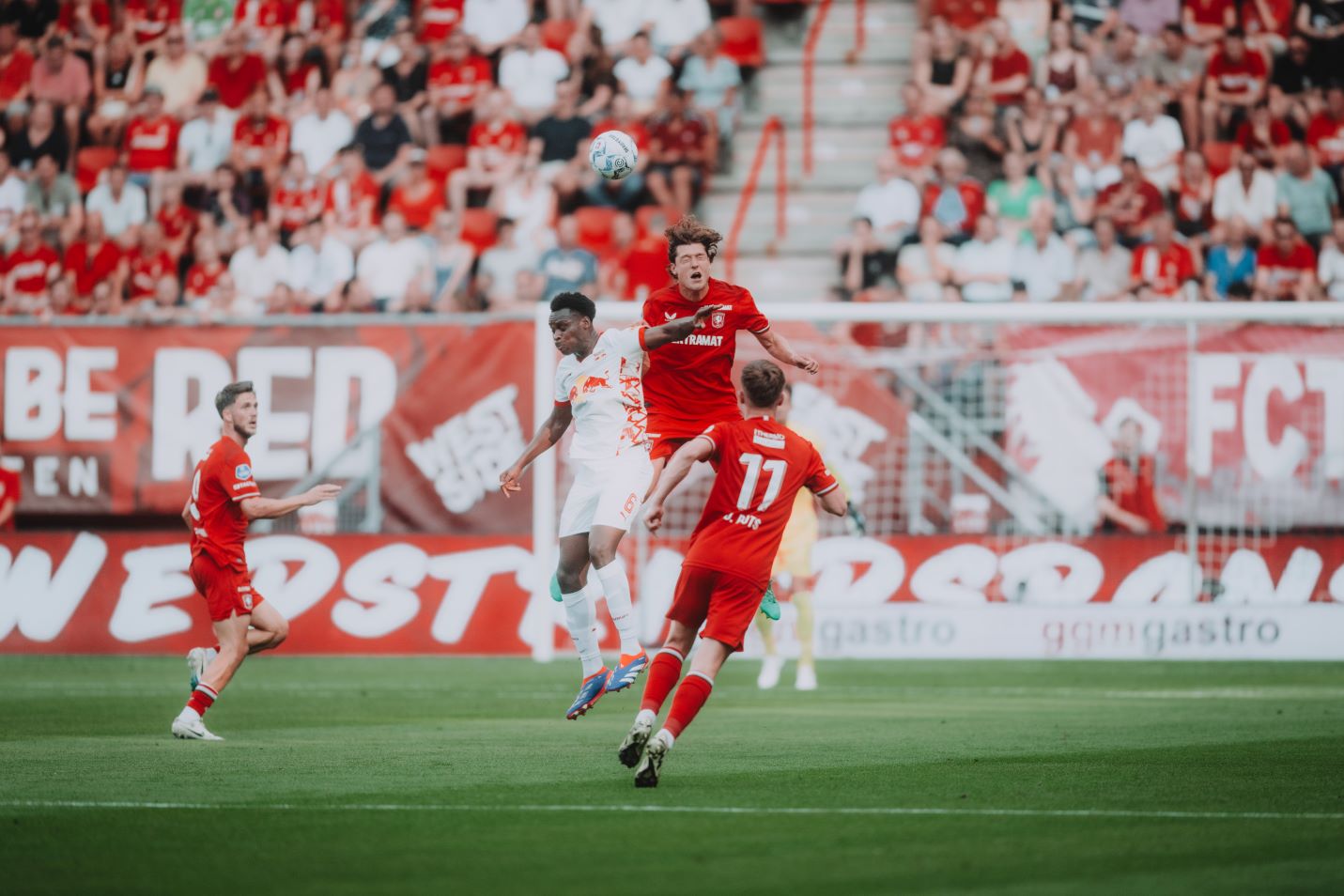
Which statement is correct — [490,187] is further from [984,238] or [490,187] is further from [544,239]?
[984,238]

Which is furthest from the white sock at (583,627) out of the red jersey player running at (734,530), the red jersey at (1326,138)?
the red jersey at (1326,138)

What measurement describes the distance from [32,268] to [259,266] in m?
2.59

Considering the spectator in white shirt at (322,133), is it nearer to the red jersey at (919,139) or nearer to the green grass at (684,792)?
the red jersey at (919,139)

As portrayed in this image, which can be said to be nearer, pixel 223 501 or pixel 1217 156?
pixel 223 501

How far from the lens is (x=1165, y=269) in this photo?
20234 millimetres

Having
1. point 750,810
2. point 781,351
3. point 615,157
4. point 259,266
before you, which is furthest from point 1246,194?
point 750,810

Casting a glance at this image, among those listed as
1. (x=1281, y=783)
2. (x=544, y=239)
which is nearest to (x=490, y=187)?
(x=544, y=239)

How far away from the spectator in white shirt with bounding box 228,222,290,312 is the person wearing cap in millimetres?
3117

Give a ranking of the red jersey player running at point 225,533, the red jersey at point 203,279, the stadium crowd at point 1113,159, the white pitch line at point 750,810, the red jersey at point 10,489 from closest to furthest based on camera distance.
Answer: the white pitch line at point 750,810 → the red jersey player running at point 225,533 → the red jersey at point 10,489 → the stadium crowd at point 1113,159 → the red jersey at point 203,279

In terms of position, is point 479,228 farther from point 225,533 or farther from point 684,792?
point 684,792

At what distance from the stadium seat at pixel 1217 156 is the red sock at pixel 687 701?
14.4m

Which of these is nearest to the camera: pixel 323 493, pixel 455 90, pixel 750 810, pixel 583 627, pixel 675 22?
pixel 750 810

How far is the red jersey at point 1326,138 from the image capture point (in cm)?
2142

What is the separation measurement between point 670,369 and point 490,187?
11.6 metres
